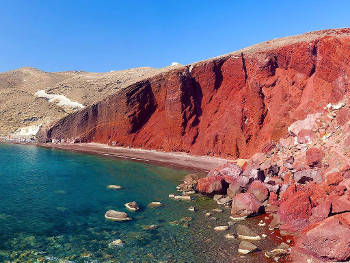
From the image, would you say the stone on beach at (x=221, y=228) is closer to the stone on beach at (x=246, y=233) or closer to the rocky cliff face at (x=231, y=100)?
the stone on beach at (x=246, y=233)

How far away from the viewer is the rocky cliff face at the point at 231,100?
42.8 m

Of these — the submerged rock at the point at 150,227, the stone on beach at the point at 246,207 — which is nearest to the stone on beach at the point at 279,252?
the stone on beach at the point at 246,207

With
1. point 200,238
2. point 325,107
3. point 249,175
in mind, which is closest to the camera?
point 200,238

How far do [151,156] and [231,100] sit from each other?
20.9 meters

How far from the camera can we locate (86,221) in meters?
22.5

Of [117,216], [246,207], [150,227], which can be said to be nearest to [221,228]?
[246,207]

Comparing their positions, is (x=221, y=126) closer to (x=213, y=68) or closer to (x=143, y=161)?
(x=213, y=68)

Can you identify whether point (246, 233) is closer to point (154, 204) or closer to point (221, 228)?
point (221, 228)

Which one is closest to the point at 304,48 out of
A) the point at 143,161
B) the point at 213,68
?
the point at 213,68

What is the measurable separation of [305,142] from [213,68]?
3025 centimetres

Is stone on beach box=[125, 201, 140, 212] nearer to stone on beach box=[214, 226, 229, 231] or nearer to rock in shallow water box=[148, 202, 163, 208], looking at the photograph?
rock in shallow water box=[148, 202, 163, 208]

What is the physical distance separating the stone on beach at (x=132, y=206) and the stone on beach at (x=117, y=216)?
1.98 m

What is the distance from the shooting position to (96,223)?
2212 centimetres

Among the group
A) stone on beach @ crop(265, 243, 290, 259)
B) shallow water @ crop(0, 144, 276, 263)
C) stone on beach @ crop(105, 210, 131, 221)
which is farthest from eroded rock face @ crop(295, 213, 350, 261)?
stone on beach @ crop(105, 210, 131, 221)
